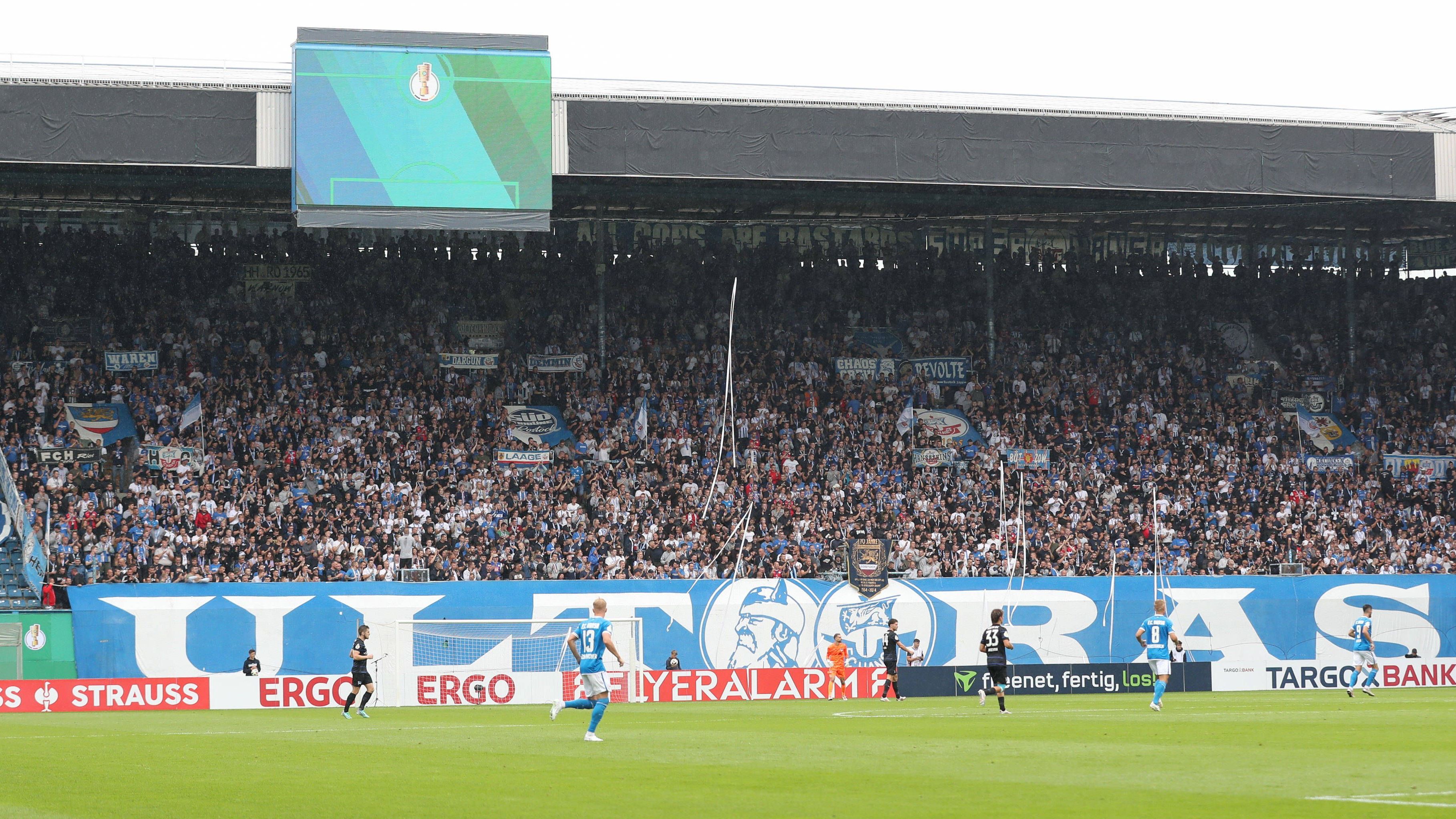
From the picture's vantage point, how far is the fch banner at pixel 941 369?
2055 inches

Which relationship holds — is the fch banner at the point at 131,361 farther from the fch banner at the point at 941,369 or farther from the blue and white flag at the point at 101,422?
the fch banner at the point at 941,369

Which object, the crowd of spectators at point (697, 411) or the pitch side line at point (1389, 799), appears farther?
the crowd of spectators at point (697, 411)

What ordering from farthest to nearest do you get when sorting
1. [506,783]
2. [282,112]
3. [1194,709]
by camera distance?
[282,112] → [1194,709] → [506,783]

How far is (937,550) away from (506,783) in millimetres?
29775

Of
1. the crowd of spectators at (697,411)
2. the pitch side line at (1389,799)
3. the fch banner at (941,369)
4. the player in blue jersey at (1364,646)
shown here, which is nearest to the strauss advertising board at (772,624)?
the crowd of spectators at (697,411)

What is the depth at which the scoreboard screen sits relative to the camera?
42531 millimetres

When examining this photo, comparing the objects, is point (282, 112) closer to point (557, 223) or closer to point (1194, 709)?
point (557, 223)

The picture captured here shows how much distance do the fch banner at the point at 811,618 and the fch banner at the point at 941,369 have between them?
9.77 m

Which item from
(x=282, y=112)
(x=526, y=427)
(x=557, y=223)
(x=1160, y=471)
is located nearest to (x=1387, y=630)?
(x=1160, y=471)

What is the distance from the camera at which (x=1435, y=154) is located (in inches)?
Answer: 1908

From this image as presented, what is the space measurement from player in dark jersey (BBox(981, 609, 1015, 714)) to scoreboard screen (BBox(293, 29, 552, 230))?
17.8 metres

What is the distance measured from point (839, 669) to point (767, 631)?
393 cm

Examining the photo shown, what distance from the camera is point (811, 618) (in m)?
42.6

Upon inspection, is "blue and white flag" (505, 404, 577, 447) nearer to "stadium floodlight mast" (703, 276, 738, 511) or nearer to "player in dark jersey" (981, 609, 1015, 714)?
"stadium floodlight mast" (703, 276, 738, 511)
